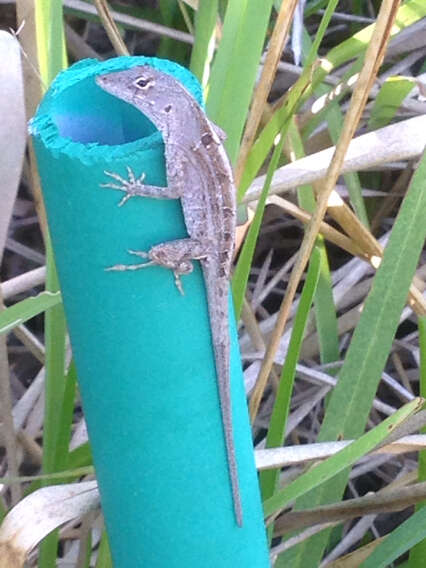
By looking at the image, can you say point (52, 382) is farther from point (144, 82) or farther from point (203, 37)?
point (203, 37)

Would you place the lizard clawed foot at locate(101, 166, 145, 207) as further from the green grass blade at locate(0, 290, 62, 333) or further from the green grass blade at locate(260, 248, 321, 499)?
the green grass blade at locate(260, 248, 321, 499)

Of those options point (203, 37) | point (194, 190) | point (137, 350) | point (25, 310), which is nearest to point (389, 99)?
point (203, 37)

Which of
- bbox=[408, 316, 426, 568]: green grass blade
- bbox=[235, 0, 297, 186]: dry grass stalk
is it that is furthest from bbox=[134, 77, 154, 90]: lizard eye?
bbox=[408, 316, 426, 568]: green grass blade

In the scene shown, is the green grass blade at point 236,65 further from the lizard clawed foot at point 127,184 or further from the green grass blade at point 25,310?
the lizard clawed foot at point 127,184

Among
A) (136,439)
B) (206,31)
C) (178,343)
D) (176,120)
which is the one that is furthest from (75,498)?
(206,31)

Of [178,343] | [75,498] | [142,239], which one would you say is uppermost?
[142,239]

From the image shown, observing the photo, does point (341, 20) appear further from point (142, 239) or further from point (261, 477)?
point (142, 239)

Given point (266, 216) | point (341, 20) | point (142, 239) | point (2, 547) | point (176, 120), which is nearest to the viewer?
point (142, 239)

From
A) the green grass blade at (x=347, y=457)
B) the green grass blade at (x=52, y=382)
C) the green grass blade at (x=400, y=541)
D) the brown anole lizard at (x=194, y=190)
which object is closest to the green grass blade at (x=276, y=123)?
the brown anole lizard at (x=194, y=190)
